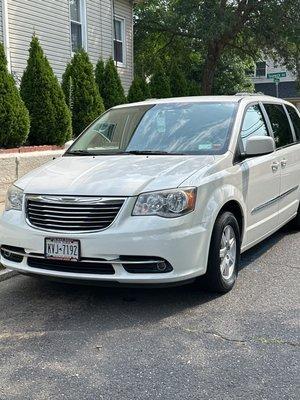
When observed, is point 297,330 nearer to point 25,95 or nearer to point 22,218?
point 22,218

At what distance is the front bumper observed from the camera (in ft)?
13.6

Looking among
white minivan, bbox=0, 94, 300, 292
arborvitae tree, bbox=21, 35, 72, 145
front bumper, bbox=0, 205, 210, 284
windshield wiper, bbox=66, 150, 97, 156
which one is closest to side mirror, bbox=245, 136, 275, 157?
white minivan, bbox=0, 94, 300, 292

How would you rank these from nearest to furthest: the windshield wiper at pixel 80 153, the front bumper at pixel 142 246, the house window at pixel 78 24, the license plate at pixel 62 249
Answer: the front bumper at pixel 142 246, the license plate at pixel 62 249, the windshield wiper at pixel 80 153, the house window at pixel 78 24

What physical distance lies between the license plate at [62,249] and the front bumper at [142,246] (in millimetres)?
42

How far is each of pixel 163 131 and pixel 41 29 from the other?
9.21 metres

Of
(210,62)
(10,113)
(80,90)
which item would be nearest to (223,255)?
(10,113)

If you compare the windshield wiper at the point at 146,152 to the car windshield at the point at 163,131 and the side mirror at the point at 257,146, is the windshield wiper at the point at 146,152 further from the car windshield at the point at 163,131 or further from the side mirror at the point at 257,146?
the side mirror at the point at 257,146

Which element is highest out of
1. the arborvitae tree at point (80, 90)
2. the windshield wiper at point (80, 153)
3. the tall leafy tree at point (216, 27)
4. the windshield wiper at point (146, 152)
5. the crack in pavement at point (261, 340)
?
the tall leafy tree at point (216, 27)

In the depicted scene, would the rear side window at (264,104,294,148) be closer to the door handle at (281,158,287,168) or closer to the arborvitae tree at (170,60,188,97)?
the door handle at (281,158,287,168)

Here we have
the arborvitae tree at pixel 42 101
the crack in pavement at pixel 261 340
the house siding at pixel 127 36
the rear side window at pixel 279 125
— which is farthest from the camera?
the house siding at pixel 127 36

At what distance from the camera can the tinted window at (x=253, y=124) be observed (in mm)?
5442

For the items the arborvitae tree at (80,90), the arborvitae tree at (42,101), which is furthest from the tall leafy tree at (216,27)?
the arborvitae tree at (42,101)

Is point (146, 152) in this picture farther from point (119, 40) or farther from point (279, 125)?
point (119, 40)

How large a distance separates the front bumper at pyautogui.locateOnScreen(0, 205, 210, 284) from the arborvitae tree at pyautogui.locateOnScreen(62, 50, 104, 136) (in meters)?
7.87
